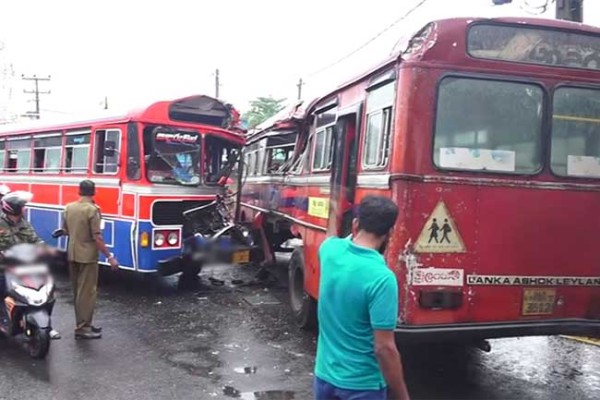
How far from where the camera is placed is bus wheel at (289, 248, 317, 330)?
718 centimetres

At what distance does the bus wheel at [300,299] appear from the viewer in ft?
23.5

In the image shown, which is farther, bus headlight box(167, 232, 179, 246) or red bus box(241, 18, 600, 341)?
bus headlight box(167, 232, 179, 246)

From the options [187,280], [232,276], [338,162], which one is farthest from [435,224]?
[232,276]

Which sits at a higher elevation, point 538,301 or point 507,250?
point 507,250

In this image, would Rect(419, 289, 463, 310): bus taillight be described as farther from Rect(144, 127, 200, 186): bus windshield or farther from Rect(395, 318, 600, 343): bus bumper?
Rect(144, 127, 200, 186): bus windshield

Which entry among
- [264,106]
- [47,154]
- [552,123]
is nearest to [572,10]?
[552,123]

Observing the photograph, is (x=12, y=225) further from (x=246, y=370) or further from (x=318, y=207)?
(x=318, y=207)

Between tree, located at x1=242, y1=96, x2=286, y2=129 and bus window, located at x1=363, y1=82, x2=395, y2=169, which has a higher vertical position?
tree, located at x1=242, y1=96, x2=286, y2=129

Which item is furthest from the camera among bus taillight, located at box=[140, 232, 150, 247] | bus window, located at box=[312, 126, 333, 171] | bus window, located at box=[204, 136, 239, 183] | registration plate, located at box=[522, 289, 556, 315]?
bus window, located at box=[204, 136, 239, 183]

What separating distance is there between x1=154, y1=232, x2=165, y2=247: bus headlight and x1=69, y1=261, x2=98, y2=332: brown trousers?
2.00 m

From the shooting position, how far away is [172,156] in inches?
356

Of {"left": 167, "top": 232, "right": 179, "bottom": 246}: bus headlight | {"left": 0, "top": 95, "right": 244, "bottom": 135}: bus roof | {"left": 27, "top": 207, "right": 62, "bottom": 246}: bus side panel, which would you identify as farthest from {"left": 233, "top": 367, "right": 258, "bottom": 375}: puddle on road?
{"left": 27, "top": 207, "right": 62, "bottom": 246}: bus side panel

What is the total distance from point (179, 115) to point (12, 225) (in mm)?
3572

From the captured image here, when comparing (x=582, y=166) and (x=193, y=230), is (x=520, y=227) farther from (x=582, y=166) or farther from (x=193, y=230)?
(x=193, y=230)
